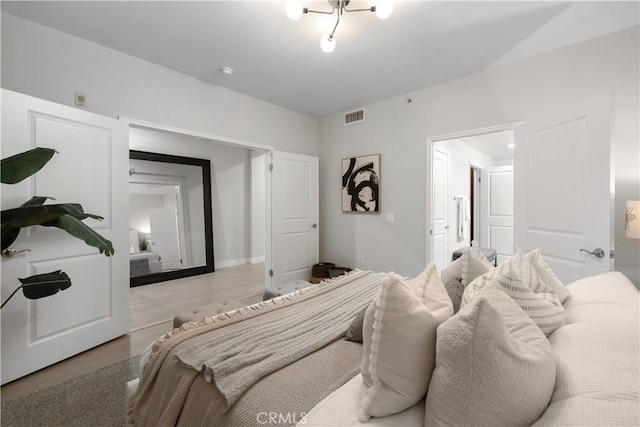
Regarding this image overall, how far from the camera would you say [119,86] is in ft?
8.89

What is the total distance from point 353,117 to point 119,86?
2.87m

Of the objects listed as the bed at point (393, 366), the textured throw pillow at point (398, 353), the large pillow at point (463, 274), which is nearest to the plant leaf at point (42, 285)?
the bed at point (393, 366)

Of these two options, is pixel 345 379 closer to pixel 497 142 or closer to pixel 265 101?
pixel 265 101

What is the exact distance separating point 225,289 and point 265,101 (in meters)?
2.75

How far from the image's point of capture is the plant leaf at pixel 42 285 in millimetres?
1769

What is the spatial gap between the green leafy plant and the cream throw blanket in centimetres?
132

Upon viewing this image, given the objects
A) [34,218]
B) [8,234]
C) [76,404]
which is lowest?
[76,404]

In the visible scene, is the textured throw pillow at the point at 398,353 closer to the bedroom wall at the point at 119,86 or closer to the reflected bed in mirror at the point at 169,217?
the bedroom wall at the point at 119,86

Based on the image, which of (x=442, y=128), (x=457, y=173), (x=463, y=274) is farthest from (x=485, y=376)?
(x=457, y=173)

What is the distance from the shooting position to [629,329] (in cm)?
85

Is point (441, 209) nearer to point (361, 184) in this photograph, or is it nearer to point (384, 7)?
point (361, 184)

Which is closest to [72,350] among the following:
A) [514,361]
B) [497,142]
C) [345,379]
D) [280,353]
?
[280,353]

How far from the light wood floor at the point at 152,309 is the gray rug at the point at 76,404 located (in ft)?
0.50

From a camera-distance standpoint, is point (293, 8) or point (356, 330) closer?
point (356, 330)
